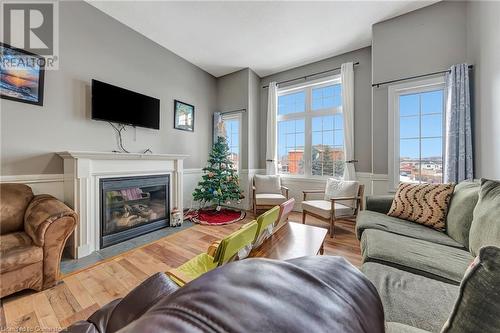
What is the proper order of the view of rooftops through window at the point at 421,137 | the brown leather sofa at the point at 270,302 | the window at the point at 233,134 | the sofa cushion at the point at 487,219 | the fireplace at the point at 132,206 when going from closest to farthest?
the brown leather sofa at the point at 270,302, the sofa cushion at the point at 487,219, the fireplace at the point at 132,206, the view of rooftops through window at the point at 421,137, the window at the point at 233,134

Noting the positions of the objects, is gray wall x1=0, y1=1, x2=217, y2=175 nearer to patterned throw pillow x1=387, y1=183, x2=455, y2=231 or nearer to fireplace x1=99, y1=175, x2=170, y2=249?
fireplace x1=99, y1=175, x2=170, y2=249

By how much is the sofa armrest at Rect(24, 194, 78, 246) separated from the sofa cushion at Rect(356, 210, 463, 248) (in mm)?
2547

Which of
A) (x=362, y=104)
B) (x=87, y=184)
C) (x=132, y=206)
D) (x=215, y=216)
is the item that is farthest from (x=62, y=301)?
(x=362, y=104)

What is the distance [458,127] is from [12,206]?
456cm

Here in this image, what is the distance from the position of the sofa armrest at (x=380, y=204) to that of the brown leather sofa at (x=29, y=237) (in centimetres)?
292

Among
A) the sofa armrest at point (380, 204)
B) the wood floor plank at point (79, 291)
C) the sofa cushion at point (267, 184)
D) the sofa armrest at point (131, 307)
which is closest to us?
the sofa armrest at point (131, 307)

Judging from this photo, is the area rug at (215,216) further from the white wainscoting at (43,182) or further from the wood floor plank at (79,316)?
the wood floor plank at (79,316)

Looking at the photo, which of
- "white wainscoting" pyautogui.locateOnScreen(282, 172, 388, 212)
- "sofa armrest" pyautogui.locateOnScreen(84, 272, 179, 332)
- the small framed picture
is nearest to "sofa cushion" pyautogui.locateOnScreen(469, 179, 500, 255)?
"white wainscoting" pyautogui.locateOnScreen(282, 172, 388, 212)

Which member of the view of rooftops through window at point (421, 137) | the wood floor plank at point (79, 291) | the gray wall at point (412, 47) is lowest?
the wood floor plank at point (79, 291)

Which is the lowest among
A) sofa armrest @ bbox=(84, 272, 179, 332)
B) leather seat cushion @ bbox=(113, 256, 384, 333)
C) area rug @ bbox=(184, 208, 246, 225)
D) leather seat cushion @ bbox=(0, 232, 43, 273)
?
area rug @ bbox=(184, 208, 246, 225)

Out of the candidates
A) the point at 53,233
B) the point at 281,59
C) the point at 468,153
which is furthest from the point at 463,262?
the point at 281,59

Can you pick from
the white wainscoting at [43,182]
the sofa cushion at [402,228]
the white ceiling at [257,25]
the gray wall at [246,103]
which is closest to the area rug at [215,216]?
the gray wall at [246,103]

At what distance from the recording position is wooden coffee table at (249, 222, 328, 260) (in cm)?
125

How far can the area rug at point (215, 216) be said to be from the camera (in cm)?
323
